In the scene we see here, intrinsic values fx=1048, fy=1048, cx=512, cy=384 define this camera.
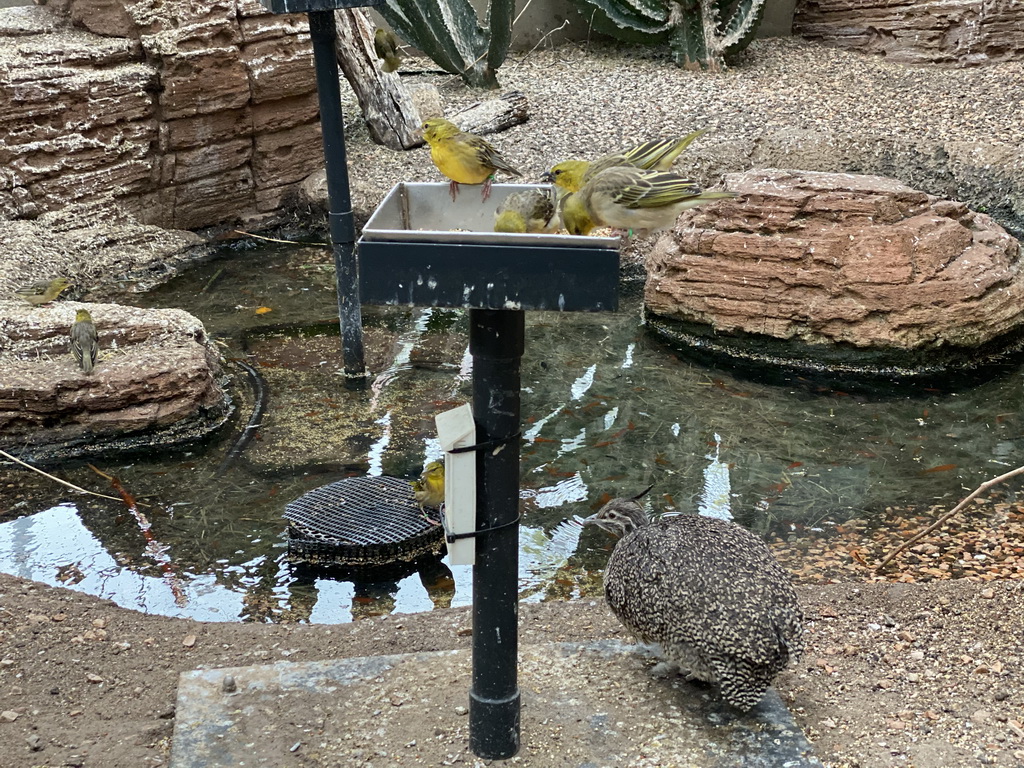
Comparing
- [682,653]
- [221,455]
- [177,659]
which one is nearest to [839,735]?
[682,653]

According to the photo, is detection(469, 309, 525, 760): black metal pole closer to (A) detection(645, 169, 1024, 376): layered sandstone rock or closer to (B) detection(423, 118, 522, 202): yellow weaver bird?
(B) detection(423, 118, 522, 202): yellow weaver bird

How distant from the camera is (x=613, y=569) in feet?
12.0

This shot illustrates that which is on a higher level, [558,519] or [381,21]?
[381,21]

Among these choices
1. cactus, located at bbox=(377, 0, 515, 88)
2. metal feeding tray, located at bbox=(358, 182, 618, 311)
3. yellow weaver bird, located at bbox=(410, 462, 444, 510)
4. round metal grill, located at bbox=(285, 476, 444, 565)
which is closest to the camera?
metal feeding tray, located at bbox=(358, 182, 618, 311)

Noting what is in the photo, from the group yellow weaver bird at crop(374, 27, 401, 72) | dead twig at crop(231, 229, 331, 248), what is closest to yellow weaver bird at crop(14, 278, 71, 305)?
dead twig at crop(231, 229, 331, 248)

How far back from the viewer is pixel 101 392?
568 cm

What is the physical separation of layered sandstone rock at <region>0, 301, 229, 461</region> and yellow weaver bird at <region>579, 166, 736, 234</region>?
126 inches

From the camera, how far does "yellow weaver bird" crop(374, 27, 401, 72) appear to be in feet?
33.7

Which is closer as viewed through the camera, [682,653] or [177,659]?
[682,653]

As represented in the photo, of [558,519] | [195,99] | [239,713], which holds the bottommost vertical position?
[558,519]

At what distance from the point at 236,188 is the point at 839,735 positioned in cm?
766

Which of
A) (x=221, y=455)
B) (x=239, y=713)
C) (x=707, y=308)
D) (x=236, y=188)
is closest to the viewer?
(x=239, y=713)

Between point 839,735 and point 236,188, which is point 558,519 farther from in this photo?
point 236,188

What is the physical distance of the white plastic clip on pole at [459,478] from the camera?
2.79 meters
